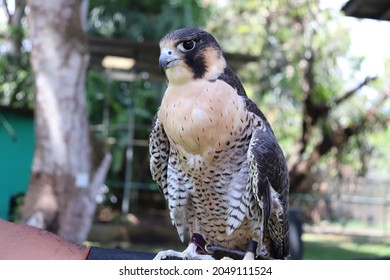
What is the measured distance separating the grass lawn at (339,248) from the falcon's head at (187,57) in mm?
5708

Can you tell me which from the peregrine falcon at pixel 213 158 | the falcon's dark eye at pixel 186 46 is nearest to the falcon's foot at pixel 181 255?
the peregrine falcon at pixel 213 158

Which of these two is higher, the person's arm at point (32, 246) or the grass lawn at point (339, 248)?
the person's arm at point (32, 246)

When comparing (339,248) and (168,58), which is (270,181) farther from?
(339,248)

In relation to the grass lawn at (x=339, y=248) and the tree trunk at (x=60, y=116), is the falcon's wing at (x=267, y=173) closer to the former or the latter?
the tree trunk at (x=60, y=116)

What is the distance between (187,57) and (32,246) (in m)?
0.84

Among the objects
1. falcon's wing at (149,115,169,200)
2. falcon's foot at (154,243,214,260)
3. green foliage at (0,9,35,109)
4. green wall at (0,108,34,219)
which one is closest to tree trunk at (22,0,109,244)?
green wall at (0,108,34,219)

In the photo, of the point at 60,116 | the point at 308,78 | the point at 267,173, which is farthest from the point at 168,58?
the point at 308,78

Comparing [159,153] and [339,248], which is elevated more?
[159,153]

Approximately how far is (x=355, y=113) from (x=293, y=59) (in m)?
1.58

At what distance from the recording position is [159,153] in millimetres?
2117

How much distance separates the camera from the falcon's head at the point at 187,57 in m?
1.79

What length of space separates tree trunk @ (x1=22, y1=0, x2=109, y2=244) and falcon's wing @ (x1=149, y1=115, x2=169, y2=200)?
7.33ft

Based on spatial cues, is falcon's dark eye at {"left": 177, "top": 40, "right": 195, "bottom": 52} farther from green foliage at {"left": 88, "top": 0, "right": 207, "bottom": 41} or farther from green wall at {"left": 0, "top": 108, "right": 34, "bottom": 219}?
green foliage at {"left": 88, "top": 0, "right": 207, "bottom": 41}
